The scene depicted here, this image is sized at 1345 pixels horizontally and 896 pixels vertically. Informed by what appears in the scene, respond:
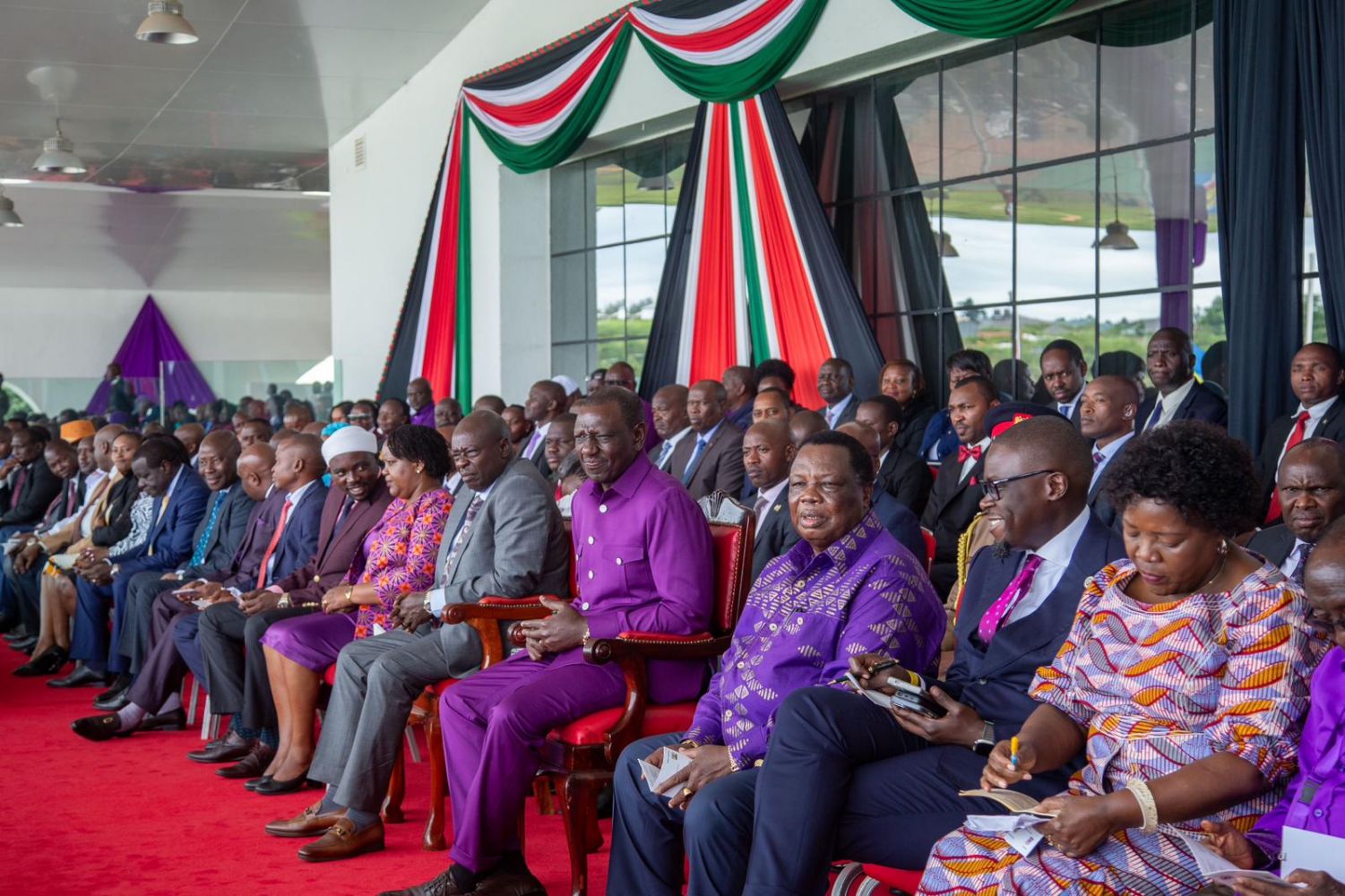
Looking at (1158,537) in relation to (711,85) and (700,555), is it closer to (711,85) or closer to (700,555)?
(700,555)

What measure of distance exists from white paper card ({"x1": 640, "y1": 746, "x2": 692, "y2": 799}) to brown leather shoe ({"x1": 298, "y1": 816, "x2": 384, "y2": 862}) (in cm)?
133

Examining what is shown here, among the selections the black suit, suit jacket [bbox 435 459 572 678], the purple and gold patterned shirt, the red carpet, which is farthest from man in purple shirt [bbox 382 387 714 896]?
the black suit

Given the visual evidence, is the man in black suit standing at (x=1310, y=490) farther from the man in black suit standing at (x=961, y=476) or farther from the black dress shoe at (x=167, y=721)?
the black dress shoe at (x=167, y=721)

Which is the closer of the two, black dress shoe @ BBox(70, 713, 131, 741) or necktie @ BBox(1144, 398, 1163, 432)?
black dress shoe @ BBox(70, 713, 131, 741)

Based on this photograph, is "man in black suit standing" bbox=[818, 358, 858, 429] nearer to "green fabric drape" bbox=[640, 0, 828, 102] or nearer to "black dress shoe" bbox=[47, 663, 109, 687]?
"green fabric drape" bbox=[640, 0, 828, 102]

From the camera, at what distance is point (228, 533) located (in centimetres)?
567

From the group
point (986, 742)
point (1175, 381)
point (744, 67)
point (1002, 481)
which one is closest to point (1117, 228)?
point (1175, 381)

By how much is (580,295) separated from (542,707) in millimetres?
7514

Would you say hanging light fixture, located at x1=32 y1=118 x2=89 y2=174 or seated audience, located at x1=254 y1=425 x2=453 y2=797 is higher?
hanging light fixture, located at x1=32 y1=118 x2=89 y2=174

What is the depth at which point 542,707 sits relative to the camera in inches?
132

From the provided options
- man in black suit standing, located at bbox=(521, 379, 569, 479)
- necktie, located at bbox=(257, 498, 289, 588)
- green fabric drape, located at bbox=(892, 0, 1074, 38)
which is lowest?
necktie, located at bbox=(257, 498, 289, 588)

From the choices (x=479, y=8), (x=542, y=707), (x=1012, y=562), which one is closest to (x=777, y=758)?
(x=1012, y=562)

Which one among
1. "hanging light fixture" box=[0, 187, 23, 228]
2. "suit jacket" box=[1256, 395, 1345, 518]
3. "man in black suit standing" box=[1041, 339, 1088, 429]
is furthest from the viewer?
"hanging light fixture" box=[0, 187, 23, 228]

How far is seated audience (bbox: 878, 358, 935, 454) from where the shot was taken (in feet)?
21.2
